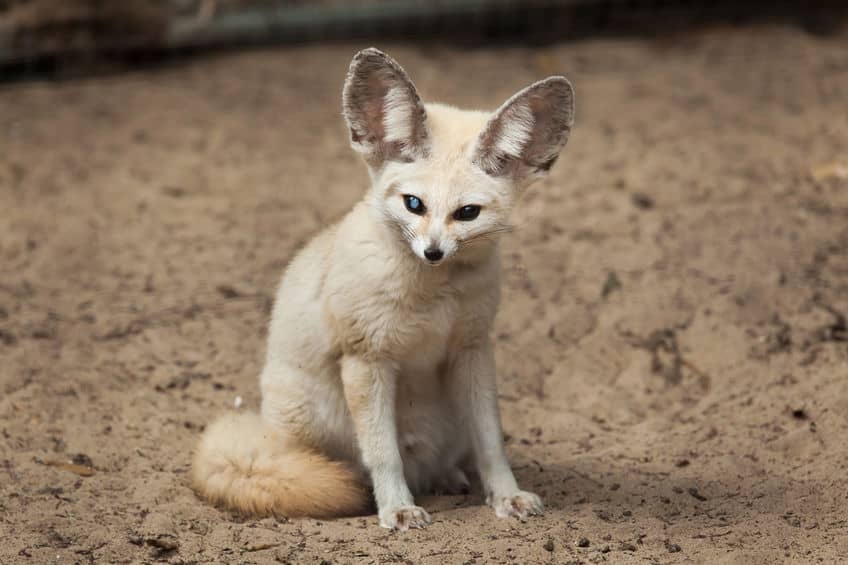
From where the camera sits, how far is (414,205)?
298 centimetres

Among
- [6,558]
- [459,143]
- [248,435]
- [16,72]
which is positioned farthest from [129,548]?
[16,72]

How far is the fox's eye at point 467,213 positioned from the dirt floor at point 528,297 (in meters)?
0.94

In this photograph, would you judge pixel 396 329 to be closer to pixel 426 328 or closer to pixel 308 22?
pixel 426 328

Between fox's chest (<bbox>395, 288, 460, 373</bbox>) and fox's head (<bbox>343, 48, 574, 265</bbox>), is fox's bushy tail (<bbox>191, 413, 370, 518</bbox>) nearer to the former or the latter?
fox's chest (<bbox>395, 288, 460, 373</bbox>)

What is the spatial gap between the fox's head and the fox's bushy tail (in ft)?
2.67

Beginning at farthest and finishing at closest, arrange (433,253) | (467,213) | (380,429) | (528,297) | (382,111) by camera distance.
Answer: (528,297) → (380,429) → (382,111) → (467,213) → (433,253)

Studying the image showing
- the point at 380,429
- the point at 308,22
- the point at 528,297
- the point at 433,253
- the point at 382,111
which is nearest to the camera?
the point at 433,253

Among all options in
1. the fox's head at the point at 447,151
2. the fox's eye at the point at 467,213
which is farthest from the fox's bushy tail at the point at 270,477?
the fox's eye at the point at 467,213

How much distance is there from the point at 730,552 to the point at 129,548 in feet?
5.50

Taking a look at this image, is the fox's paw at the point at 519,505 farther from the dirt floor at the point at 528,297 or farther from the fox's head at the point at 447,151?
the fox's head at the point at 447,151

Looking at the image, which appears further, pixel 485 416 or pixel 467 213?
pixel 485 416

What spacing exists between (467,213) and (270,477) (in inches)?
41.4

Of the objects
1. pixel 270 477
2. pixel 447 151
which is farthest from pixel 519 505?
pixel 447 151

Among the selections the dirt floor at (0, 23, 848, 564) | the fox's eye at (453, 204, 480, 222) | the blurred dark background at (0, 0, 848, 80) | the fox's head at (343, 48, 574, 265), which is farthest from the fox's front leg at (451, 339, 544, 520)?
the blurred dark background at (0, 0, 848, 80)
